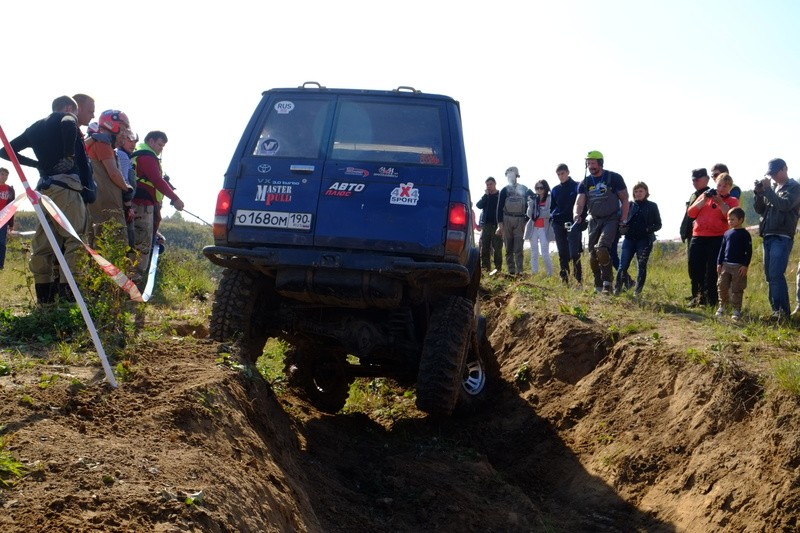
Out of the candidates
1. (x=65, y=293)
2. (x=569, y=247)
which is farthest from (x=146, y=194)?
(x=569, y=247)

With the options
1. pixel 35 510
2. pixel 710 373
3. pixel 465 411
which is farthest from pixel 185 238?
pixel 35 510

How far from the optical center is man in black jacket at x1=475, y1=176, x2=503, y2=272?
14.0m

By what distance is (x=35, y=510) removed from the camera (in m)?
3.16

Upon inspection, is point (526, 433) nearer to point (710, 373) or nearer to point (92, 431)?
point (710, 373)

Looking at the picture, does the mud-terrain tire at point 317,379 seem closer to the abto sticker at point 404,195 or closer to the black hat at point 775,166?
the abto sticker at point 404,195

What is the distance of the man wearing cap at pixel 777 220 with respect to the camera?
8.97 m

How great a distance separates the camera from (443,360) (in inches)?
249

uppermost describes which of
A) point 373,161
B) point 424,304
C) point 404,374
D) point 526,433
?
point 373,161

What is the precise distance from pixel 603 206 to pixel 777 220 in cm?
226

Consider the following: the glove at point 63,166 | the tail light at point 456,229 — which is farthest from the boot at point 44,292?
the tail light at point 456,229

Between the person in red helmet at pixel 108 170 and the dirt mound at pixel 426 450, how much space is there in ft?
7.98

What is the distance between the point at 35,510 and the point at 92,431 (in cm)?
97

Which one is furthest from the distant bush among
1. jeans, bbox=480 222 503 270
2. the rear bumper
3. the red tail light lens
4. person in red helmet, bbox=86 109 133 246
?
the red tail light lens

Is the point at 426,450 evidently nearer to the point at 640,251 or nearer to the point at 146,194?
the point at 146,194
